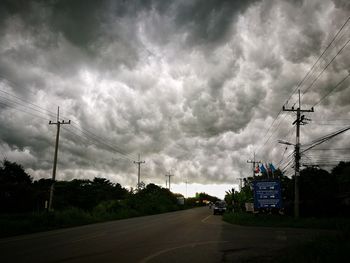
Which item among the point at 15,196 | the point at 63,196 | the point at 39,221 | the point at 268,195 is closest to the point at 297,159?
the point at 268,195

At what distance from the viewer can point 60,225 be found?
2747 cm

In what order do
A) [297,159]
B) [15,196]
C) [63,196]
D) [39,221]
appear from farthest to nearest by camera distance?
[63,196] < [15,196] < [297,159] < [39,221]

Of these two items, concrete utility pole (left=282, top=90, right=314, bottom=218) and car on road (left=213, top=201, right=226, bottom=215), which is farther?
car on road (left=213, top=201, right=226, bottom=215)

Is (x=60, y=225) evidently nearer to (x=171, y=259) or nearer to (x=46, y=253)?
(x=46, y=253)

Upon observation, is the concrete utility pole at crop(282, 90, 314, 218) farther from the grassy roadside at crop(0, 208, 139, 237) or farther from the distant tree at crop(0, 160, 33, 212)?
the distant tree at crop(0, 160, 33, 212)

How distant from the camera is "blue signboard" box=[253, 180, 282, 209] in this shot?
3262cm

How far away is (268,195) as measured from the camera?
3284cm

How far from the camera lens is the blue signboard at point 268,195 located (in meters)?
32.6

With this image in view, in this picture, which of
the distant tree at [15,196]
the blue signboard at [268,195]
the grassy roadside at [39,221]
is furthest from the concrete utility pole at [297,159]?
the distant tree at [15,196]

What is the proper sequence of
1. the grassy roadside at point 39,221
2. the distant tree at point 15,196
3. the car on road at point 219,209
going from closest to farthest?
the grassy roadside at point 39,221 < the car on road at point 219,209 < the distant tree at point 15,196

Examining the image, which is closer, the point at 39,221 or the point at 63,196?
the point at 39,221

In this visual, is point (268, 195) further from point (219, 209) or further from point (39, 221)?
point (219, 209)

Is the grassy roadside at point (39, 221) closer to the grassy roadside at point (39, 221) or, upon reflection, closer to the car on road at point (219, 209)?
the grassy roadside at point (39, 221)

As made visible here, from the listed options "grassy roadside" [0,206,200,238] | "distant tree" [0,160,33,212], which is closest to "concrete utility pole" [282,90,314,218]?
"grassy roadside" [0,206,200,238]
